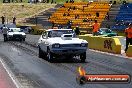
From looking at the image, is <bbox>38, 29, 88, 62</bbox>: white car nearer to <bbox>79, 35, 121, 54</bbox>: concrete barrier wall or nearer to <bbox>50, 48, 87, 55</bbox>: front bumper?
<bbox>50, 48, 87, 55</bbox>: front bumper

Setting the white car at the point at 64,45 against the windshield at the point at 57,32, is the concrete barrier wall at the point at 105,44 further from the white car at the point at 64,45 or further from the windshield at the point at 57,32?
the white car at the point at 64,45

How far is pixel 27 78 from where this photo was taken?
15750 mm

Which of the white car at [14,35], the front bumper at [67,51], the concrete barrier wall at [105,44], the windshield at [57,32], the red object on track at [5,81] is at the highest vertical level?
the windshield at [57,32]

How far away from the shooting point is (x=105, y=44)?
103 feet

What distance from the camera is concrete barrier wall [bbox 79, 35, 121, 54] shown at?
29.0m

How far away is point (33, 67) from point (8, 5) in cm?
7385

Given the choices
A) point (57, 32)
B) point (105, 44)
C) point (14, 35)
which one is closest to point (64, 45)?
point (57, 32)

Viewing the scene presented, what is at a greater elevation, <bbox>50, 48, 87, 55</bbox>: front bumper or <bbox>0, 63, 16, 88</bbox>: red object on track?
<bbox>0, 63, 16, 88</bbox>: red object on track

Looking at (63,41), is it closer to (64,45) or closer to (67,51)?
(64,45)

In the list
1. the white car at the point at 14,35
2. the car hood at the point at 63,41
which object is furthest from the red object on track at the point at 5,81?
the white car at the point at 14,35

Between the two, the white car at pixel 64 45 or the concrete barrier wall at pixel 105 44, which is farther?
the concrete barrier wall at pixel 105 44

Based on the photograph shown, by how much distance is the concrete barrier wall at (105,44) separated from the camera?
29030 mm

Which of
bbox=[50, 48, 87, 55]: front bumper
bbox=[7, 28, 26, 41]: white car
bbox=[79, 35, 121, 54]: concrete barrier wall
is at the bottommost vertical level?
bbox=[7, 28, 26, 41]: white car

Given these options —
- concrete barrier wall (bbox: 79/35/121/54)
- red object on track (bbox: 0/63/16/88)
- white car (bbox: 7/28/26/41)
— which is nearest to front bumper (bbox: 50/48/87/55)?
red object on track (bbox: 0/63/16/88)
